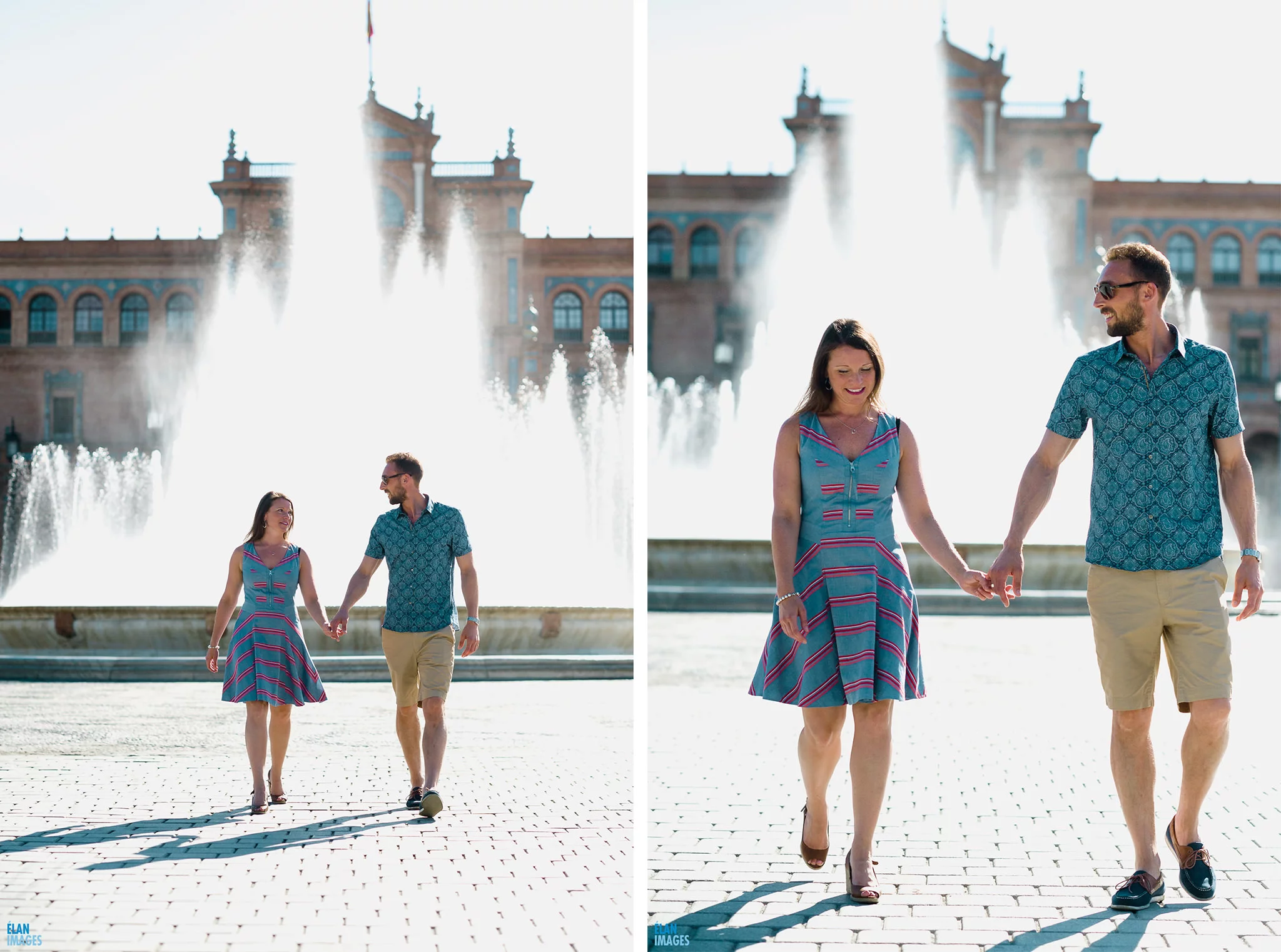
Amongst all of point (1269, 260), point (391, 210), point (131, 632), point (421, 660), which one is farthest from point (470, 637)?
point (1269, 260)

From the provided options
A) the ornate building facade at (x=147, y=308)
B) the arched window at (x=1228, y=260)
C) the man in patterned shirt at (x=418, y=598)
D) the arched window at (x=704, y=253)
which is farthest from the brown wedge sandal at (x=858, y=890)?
the arched window at (x=1228, y=260)

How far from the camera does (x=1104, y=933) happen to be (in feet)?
11.8

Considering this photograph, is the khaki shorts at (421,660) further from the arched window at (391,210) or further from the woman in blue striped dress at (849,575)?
the arched window at (391,210)

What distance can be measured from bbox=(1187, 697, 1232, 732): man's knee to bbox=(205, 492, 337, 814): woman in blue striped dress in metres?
3.07

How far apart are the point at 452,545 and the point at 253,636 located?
0.82 m

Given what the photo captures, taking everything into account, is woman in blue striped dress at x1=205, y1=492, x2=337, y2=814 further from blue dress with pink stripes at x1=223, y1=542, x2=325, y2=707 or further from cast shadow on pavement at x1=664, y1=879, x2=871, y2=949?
cast shadow on pavement at x1=664, y1=879, x2=871, y2=949

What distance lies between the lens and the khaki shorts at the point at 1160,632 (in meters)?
3.89

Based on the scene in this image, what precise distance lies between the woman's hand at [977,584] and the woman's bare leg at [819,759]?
49 cm

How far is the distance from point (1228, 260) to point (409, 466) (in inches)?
1643

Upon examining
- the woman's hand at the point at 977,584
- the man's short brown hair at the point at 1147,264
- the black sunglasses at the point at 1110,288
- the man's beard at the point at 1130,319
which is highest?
the man's short brown hair at the point at 1147,264

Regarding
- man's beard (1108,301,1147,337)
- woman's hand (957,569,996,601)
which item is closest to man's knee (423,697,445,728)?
woman's hand (957,569,996,601)

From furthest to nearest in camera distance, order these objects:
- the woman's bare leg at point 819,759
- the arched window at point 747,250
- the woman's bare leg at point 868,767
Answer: the arched window at point 747,250 → the woman's bare leg at point 819,759 → the woman's bare leg at point 868,767

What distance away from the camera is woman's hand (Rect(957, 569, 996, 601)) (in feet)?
12.7

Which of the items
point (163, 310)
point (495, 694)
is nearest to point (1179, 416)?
point (495, 694)
